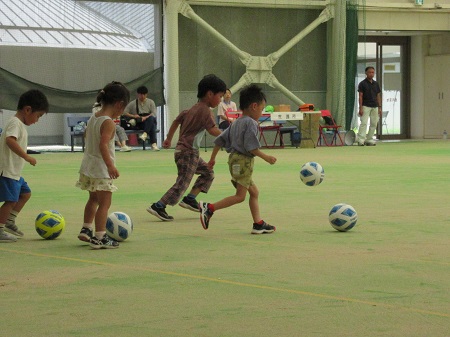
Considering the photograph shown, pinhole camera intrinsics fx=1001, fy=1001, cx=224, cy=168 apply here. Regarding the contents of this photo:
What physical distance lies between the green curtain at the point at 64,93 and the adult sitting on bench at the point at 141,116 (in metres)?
1.54

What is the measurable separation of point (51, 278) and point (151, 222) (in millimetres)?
3412

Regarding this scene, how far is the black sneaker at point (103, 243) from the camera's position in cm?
732

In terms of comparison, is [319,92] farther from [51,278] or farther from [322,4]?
[51,278]

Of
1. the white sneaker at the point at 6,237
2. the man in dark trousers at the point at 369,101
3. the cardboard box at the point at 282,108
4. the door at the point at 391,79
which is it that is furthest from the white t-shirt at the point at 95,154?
the door at the point at 391,79

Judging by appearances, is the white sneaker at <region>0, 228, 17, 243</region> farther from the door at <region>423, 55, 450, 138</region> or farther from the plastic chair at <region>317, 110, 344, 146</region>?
the door at <region>423, 55, 450, 138</region>

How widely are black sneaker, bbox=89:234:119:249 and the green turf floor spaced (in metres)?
0.13

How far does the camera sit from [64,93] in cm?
2706

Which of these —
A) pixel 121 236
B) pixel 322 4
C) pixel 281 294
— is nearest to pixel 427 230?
pixel 121 236

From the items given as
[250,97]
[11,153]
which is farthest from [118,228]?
[250,97]

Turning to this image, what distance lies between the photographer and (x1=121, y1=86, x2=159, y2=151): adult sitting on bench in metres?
26.1

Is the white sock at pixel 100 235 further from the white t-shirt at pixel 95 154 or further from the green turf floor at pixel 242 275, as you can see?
the white t-shirt at pixel 95 154

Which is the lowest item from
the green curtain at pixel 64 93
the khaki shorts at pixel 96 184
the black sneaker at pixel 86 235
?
the black sneaker at pixel 86 235

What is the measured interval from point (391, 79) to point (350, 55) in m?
6.15

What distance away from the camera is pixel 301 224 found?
29.3 feet
